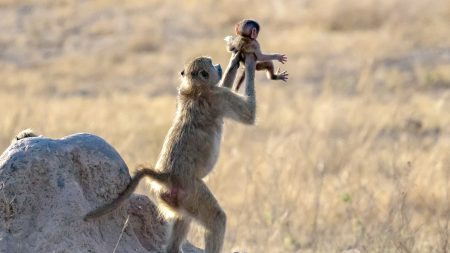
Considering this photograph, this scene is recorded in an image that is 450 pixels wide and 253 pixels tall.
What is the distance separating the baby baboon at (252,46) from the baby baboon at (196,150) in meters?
0.07

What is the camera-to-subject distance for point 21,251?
614 centimetres

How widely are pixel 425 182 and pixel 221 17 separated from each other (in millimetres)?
17076

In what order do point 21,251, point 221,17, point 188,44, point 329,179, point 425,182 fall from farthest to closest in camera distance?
point 221,17
point 188,44
point 329,179
point 425,182
point 21,251

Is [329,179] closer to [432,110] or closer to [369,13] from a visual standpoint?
[432,110]

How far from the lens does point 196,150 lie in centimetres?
643

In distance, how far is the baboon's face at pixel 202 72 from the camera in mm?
6555

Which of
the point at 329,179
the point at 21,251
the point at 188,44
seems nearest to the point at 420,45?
the point at 188,44

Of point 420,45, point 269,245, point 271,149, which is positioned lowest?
point 269,245

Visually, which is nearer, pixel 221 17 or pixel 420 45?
pixel 420 45

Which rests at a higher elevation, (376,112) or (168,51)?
(168,51)

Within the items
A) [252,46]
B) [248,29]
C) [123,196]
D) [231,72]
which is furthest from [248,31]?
[123,196]

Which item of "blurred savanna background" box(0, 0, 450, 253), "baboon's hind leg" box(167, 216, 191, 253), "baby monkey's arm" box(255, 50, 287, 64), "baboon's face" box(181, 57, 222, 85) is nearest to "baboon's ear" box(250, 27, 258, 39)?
"baby monkey's arm" box(255, 50, 287, 64)

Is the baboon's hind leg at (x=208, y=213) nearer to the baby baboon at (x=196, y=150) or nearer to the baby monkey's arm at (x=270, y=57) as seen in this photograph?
the baby baboon at (x=196, y=150)

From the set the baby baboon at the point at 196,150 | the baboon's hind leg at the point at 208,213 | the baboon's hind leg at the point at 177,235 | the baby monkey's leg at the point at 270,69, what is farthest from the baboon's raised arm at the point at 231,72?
the baboon's hind leg at the point at 177,235
